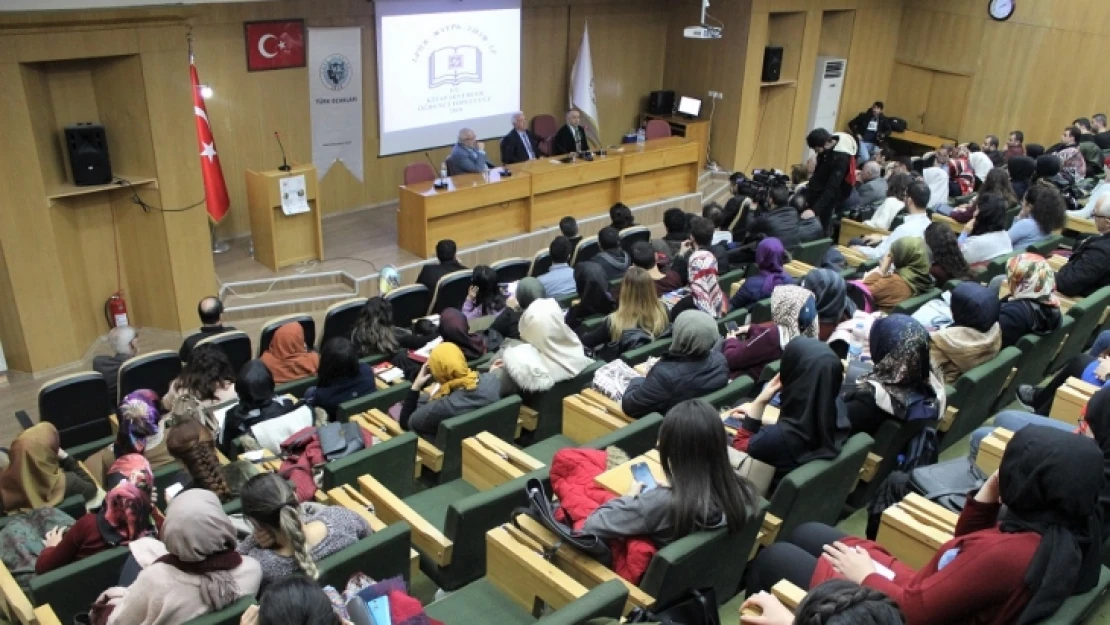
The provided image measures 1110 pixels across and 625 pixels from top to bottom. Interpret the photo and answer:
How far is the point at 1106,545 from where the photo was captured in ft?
9.38

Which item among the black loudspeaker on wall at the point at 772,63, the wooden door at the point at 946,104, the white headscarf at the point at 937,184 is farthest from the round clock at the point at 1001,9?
the white headscarf at the point at 937,184

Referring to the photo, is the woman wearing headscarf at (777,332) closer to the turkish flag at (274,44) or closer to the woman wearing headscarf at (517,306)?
the woman wearing headscarf at (517,306)

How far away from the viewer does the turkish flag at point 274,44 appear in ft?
26.6

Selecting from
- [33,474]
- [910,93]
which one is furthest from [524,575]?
[910,93]

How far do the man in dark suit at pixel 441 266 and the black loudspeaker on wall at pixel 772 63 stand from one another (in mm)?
6538

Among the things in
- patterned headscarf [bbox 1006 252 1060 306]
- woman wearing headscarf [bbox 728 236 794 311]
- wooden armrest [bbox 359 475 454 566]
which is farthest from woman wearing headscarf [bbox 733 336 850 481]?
woman wearing headscarf [bbox 728 236 794 311]

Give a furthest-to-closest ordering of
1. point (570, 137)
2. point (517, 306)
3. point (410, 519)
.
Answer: point (570, 137)
point (517, 306)
point (410, 519)

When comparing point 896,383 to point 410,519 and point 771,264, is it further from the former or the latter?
point 771,264

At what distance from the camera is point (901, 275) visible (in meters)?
5.49

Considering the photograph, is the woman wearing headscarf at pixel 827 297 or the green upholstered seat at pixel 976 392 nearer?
the green upholstered seat at pixel 976 392

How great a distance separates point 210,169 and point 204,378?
3791 mm

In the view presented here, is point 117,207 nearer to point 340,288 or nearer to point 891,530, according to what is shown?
point 340,288

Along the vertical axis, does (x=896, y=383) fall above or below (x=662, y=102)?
below

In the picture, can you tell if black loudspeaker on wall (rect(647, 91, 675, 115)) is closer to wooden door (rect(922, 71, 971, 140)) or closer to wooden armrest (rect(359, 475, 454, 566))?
wooden door (rect(922, 71, 971, 140))
